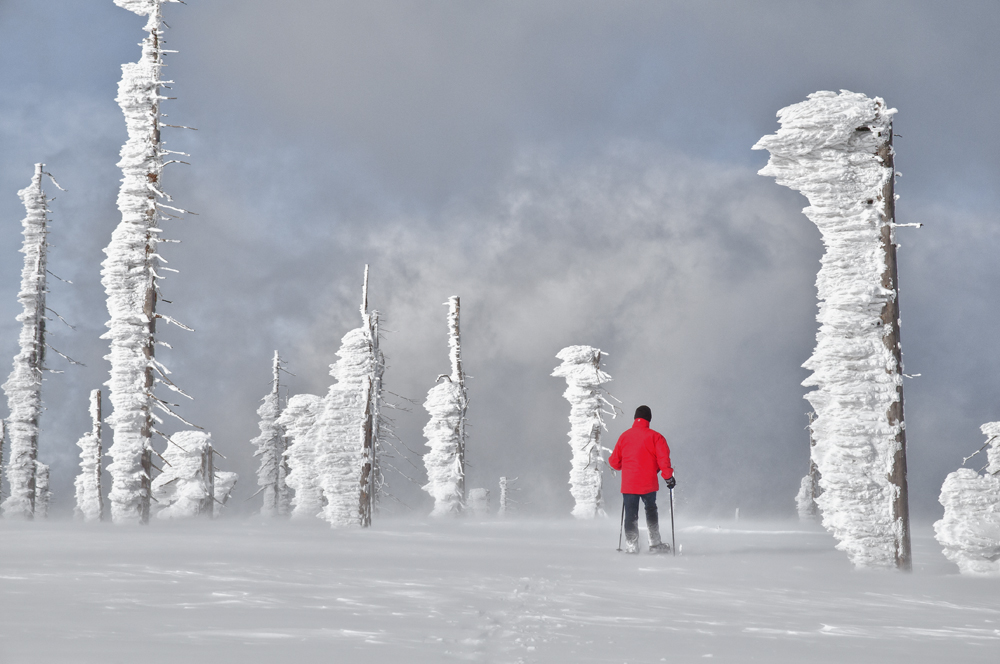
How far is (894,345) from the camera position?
11.9 meters

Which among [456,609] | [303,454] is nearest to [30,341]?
[303,454]

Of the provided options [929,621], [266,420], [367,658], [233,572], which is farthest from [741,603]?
[266,420]

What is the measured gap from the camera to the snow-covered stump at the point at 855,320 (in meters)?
11.6

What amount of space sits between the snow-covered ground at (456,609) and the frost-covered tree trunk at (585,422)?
2457cm

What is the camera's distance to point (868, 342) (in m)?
11.9

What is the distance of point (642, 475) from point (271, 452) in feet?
153

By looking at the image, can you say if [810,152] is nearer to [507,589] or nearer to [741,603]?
[741,603]

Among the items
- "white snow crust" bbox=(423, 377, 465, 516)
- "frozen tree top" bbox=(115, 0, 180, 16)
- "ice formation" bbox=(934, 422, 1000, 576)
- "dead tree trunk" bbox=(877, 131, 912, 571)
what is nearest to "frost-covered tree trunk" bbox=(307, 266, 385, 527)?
"white snow crust" bbox=(423, 377, 465, 516)

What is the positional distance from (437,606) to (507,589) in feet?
4.80

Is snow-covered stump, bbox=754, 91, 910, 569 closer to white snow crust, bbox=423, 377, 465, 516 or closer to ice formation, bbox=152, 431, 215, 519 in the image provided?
white snow crust, bbox=423, 377, 465, 516

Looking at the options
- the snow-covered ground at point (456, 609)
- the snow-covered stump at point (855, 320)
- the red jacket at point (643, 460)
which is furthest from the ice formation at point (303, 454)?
the snow-covered stump at point (855, 320)

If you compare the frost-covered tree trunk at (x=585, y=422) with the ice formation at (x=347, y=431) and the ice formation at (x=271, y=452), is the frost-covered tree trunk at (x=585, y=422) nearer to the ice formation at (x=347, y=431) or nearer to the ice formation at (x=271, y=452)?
the ice formation at (x=347, y=431)

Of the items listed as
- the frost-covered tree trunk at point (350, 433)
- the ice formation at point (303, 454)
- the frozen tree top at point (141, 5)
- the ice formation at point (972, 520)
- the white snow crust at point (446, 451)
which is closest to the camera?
the ice formation at point (972, 520)

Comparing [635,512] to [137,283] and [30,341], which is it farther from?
[30,341]
